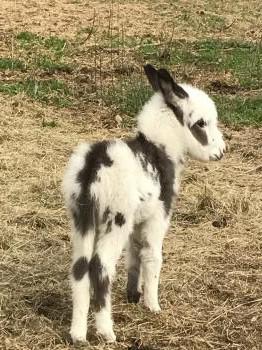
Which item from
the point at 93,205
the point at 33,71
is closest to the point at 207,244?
the point at 93,205

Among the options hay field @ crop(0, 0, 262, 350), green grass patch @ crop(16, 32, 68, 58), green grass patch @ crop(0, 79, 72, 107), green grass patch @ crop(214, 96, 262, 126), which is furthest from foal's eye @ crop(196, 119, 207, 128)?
green grass patch @ crop(16, 32, 68, 58)

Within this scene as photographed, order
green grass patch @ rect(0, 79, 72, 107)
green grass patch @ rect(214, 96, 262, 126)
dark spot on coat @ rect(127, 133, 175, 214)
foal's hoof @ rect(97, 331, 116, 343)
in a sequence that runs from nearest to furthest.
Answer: foal's hoof @ rect(97, 331, 116, 343) → dark spot on coat @ rect(127, 133, 175, 214) → green grass patch @ rect(214, 96, 262, 126) → green grass patch @ rect(0, 79, 72, 107)

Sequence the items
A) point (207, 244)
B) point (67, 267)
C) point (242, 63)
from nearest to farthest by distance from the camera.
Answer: point (67, 267) → point (207, 244) → point (242, 63)

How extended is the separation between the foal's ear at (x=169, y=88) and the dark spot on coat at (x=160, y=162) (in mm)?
325

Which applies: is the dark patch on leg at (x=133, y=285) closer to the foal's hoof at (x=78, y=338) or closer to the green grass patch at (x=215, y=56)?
the foal's hoof at (x=78, y=338)

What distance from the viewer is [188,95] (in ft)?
16.7

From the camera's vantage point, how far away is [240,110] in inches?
392

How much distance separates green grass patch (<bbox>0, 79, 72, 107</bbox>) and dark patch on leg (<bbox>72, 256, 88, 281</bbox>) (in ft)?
19.4

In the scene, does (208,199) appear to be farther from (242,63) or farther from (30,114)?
(242,63)

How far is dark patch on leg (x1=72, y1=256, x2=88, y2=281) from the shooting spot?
4.38 metres

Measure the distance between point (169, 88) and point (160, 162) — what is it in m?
0.52

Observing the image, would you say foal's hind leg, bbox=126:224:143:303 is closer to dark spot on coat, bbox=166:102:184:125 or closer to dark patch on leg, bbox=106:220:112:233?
dark patch on leg, bbox=106:220:112:233

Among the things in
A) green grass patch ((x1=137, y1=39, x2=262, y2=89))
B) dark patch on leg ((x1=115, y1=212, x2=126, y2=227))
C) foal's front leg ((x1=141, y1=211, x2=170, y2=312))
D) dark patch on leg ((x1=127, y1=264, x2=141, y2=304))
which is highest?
dark patch on leg ((x1=115, y1=212, x2=126, y2=227))

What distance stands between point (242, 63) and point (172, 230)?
6.61 m
